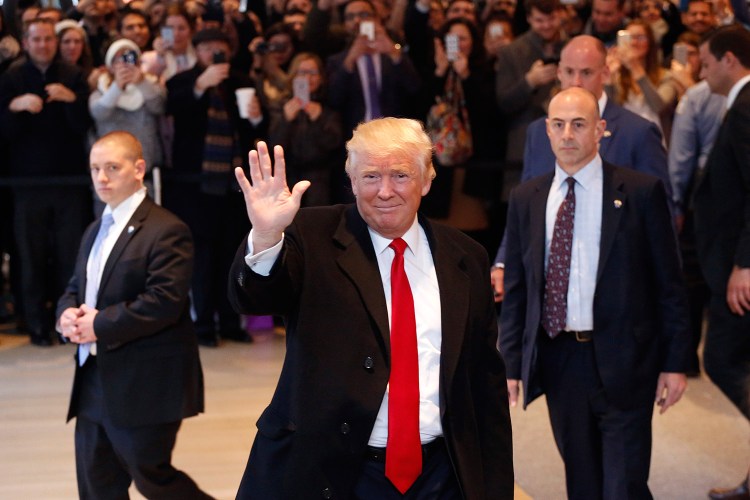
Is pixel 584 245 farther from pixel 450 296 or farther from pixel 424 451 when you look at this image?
pixel 424 451

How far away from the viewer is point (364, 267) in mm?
2969

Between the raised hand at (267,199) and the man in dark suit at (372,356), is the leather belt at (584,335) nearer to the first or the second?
the man in dark suit at (372,356)

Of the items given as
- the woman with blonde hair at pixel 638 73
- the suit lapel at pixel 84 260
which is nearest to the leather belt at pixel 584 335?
the suit lapel at pixel 84 260

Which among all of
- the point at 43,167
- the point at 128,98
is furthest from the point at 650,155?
the point at 43,167

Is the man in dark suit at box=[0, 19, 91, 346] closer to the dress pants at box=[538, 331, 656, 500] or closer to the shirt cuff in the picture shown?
the dress pants at box=[538, 331, 656, 500]

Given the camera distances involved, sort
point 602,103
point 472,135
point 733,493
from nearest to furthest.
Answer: point 602,103 < point 733,493 < point 472,135

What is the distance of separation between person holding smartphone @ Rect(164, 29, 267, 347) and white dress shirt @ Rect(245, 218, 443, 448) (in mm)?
4713

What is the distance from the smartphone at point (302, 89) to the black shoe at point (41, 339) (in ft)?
7.81

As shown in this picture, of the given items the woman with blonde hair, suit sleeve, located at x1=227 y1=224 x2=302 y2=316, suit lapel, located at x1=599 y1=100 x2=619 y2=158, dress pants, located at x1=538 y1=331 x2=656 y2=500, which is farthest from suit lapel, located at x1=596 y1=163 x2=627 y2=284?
the woman with blonde hair

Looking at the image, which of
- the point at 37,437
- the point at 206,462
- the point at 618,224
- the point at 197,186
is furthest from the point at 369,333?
the point at 197,186

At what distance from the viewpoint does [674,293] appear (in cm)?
422

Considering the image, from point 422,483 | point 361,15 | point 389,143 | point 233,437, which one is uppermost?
point 361,15

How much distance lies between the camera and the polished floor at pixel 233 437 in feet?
17.8

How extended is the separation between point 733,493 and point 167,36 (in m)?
4.87
